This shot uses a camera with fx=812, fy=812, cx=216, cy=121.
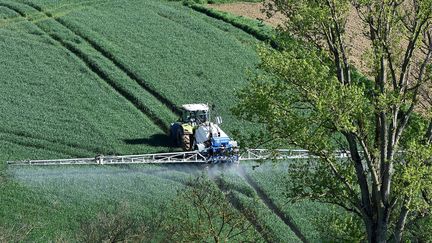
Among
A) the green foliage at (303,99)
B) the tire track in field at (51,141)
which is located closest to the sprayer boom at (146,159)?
the tire track in field at (51,141)

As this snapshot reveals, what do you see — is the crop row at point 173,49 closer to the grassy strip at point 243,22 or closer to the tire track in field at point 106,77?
the grassy strip at point 243,22

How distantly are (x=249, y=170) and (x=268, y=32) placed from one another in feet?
61.4

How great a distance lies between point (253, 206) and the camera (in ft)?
111

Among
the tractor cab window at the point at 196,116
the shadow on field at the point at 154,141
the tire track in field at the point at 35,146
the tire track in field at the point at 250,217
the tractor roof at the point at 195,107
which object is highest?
the tractor roof at the point at 195,107

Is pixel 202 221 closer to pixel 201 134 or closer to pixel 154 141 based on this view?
pixel 201 134

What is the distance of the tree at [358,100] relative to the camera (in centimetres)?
1969

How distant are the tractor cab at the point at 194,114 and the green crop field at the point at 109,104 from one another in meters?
1.60

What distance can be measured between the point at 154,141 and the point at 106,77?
27.4ft

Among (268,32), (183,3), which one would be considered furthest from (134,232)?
(183,3)

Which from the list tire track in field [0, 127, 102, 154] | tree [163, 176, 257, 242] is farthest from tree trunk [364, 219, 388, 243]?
tire track in field [0, 127, 102, 154]

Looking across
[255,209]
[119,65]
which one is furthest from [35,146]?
[255,209]

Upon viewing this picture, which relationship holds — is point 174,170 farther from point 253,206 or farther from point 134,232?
point 134,232

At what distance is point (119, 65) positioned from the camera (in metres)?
48.6

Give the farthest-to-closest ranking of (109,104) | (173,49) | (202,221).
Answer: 1. (173,49)
2. (109,104)
3. (202,221)
